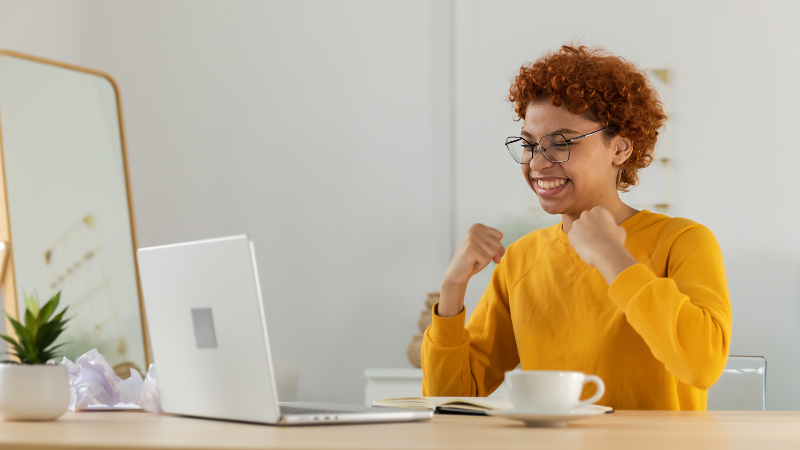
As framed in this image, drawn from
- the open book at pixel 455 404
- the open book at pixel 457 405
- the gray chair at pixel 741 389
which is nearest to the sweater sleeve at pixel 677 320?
the open book at pixel 457 405

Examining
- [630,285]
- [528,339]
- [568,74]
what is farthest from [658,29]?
[630,285]

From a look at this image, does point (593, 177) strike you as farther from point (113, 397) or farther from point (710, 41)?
point (710, 41)

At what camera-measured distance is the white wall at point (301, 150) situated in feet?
10.2

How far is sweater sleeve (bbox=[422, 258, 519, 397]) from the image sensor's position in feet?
4.94

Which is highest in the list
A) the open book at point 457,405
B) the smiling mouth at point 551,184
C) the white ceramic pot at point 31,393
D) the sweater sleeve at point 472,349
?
the smiling mouth at point 551,184

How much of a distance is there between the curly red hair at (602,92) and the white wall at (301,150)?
1.57 metres

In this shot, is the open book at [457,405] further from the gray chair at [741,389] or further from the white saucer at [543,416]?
the gray chair at [741,389]

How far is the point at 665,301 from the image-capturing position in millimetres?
1125

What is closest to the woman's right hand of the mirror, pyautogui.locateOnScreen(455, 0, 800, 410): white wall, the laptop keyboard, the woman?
the woman

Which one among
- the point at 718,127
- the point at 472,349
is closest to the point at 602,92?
the point at 472,349

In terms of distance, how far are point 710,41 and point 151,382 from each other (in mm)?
2602

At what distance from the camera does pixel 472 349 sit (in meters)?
1.61

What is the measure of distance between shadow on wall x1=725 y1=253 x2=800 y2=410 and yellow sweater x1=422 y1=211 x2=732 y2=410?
1.48m

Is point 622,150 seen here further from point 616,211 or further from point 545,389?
point 545,389
